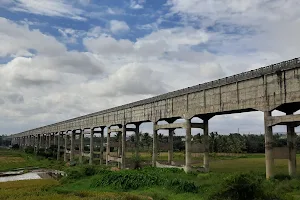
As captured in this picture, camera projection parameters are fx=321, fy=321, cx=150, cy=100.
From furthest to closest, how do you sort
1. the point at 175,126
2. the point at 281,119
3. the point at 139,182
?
the point at 175,126 → the point at 139,182 → the point at 281,119

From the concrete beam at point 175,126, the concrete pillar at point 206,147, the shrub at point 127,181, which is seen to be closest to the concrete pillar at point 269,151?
the shrub at point 127,181

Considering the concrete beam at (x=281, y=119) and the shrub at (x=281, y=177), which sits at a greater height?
the concrete beam at (x=281, y=119)

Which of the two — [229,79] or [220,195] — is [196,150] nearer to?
[229,79]

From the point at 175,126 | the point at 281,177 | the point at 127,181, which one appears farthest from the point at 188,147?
the point at 281,177

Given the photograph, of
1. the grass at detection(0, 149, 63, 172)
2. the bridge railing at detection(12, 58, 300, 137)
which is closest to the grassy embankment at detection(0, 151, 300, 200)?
the bridge railing at detection(12, 58, 300, 137)

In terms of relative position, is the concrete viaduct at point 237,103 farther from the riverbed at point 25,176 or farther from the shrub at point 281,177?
the riverbed at point 25,176

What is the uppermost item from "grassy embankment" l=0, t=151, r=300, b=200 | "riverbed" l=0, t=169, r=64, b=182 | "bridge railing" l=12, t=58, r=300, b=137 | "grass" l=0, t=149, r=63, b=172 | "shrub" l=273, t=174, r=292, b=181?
"bridge railing" l=12, t=58, r=300, b=137

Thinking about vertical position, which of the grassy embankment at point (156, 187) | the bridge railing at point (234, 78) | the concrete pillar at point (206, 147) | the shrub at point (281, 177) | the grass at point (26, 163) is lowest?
the grass at point (26, 163)

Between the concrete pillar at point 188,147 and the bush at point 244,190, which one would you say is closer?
the bush at point 244,190

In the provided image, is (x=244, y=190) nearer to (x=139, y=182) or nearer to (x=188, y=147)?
(x=139, y=182)

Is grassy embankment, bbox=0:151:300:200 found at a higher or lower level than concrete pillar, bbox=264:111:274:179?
lower

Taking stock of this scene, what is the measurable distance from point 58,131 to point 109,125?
119 ft

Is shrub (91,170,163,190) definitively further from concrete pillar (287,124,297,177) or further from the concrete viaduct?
concrete pillar (287,124,297,177)

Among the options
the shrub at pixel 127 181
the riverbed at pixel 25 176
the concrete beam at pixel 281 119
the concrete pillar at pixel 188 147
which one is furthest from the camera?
the riverbed at pixel 25 176
